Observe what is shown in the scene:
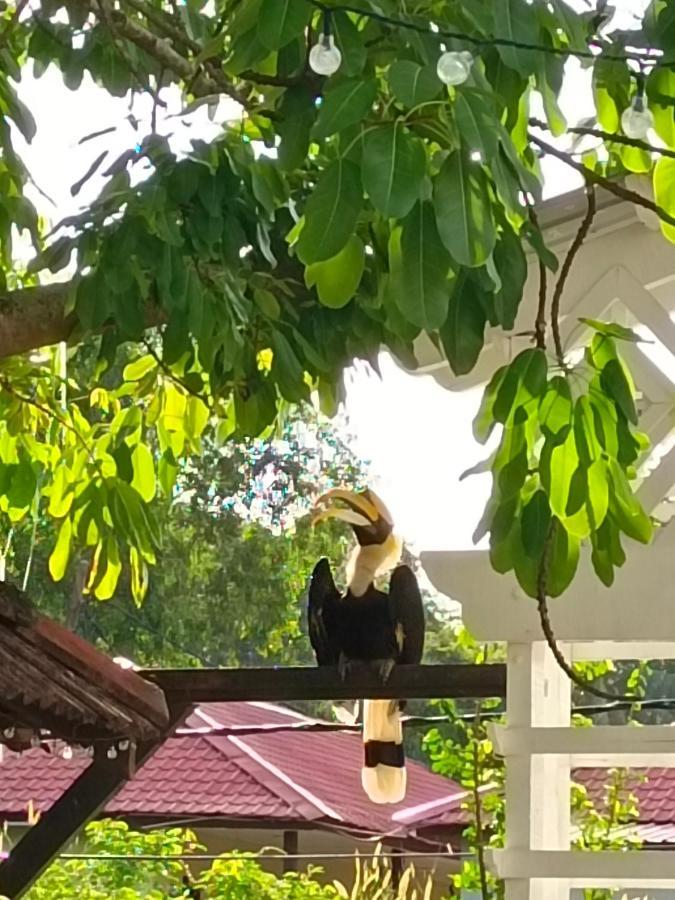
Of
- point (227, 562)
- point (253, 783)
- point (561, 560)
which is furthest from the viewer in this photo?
point (227, 562)

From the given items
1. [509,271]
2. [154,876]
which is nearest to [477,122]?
[509,271]

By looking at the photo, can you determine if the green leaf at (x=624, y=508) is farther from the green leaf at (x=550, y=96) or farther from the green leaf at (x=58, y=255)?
the green leaf at (x=58, y=255)

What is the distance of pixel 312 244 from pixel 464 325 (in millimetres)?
264

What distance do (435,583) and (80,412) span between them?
78 cm

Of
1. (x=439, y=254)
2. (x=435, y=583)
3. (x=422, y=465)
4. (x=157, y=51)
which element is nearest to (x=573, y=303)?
(x=435, y=583)

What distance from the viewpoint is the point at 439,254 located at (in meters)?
0.83

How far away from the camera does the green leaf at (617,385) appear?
3.35 ft

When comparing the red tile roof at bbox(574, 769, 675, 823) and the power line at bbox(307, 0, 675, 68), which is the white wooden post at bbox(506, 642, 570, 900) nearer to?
the power line at bbox(307, 0, 675, 68)

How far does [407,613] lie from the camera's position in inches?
93.0

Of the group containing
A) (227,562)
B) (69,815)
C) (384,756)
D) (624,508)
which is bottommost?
(69,815)

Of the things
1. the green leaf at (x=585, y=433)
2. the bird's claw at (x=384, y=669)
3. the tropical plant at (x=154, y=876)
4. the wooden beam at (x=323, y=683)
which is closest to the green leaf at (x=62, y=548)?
the wooden beam at (x=323, y=683)

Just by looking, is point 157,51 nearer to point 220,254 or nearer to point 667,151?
point 220,254

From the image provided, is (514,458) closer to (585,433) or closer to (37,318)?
(585,433)

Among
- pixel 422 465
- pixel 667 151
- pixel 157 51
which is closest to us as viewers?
pixel 667 151
